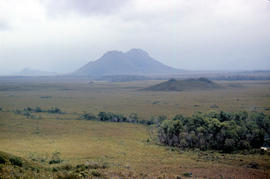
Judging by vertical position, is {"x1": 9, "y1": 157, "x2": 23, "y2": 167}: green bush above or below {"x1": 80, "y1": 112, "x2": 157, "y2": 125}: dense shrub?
above

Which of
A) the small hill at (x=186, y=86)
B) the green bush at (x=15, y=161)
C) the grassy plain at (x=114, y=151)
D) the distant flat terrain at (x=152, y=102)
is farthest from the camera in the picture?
the small hill at (x=186, y=86)

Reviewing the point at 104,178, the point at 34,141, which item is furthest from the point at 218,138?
the point at 34,141

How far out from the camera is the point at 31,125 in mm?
49688

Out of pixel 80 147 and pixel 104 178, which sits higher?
pixel 104 178

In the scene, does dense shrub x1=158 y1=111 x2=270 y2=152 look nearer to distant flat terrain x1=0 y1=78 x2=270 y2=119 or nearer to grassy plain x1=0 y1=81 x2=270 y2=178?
grassy plain x1=0 y1=81 x2=270 y2=178

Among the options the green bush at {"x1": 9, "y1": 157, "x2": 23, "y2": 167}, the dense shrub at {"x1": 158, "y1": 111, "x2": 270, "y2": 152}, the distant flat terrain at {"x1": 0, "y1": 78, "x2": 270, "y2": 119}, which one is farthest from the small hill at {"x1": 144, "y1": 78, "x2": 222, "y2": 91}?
the green bush at {"x1": 9, "y1": 157, "x2": 23, "y2": 167}

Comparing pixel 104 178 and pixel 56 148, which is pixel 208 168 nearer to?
pixel 104 178

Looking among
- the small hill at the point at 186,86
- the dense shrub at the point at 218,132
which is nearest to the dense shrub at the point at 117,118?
the dense shrub at the point at 218,132

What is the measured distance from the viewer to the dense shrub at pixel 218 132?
29103mm

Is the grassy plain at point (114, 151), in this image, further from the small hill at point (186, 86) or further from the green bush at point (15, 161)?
the small hill at point (186, 86)

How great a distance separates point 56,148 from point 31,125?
22203 mm

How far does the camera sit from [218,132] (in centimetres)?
3048

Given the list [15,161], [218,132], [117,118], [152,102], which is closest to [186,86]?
[152,102]

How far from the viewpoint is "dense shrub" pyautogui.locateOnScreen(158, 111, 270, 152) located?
29.1m
